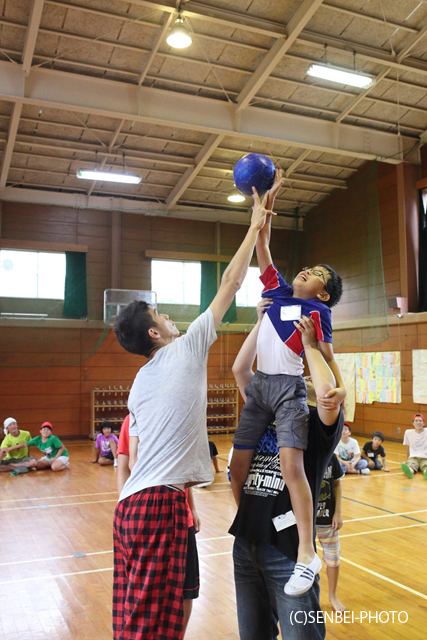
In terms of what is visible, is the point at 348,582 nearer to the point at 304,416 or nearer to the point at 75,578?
the point at 75,578

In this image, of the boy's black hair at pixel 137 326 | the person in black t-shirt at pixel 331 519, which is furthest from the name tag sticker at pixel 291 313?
the person in black t-shirt at pixel 331 519

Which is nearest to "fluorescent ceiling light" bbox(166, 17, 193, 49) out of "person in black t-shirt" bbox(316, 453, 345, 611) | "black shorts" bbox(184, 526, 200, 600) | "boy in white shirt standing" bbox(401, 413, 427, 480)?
"person in black t-shirt" bbox(316, 453, 345, 611)

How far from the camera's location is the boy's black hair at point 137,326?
1.91 metres

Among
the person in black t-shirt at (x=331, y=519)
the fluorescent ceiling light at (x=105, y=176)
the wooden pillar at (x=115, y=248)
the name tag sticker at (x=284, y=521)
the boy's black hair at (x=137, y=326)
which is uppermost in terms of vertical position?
the fluorescent ceiling light at (x=105, y=176)

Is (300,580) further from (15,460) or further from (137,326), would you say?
(15,460)

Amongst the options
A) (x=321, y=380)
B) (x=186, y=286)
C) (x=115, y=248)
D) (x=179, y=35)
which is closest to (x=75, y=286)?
(x=115, y=248)

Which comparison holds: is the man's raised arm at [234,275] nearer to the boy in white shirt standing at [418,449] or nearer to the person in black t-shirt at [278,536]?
the person in black t-shirt at [278,536]

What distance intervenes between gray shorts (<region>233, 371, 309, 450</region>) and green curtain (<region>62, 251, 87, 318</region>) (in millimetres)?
10492

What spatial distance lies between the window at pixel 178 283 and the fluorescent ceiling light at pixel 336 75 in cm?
489

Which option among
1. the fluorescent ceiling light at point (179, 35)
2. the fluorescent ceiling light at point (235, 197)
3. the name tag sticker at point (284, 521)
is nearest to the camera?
the name tag sticker at point (284, 521)

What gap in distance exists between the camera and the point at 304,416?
70.4 inches

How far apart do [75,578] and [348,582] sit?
207cm

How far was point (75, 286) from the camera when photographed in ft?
41.2

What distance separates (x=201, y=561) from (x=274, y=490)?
3057 mm
